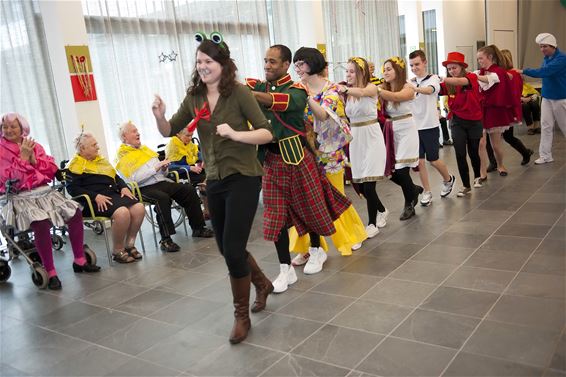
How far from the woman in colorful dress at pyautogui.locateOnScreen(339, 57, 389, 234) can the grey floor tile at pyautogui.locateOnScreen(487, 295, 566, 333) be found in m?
1.52

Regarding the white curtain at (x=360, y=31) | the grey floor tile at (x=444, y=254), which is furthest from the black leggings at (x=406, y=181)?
the white curtain at (x=360, y=31)

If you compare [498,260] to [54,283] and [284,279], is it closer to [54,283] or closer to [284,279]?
[284,279]

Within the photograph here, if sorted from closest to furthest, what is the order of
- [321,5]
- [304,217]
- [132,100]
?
1. [304,217]
2. [132,100]
3. [321,5]

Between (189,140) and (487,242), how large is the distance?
3.06 metres

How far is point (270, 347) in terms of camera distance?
2.43m

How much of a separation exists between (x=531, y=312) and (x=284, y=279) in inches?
53.6

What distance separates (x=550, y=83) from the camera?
5891mm

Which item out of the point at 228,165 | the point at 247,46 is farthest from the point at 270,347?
the point at 247,46

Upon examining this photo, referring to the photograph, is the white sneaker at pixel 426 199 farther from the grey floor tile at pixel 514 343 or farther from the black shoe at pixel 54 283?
the black shoe at pixel 54 283

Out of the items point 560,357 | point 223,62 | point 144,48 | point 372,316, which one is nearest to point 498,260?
point 372,316

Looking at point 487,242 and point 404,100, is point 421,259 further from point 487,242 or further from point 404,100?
point 404,100

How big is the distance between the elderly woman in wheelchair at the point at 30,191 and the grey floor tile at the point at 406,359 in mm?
2431

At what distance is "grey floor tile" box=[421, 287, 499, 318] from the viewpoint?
2597 millimetres

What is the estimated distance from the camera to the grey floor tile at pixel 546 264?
301 centimetres
